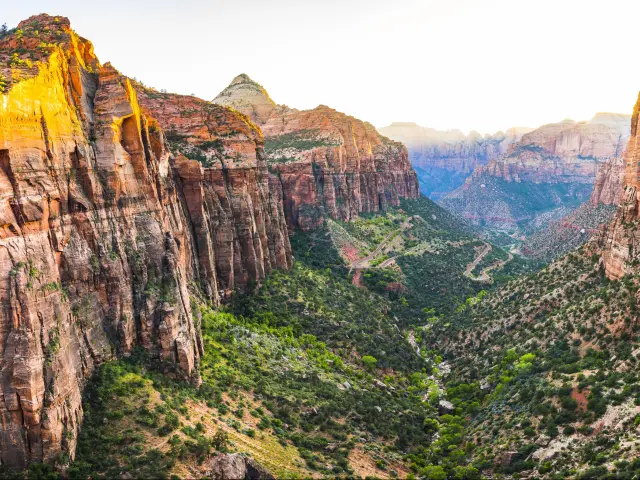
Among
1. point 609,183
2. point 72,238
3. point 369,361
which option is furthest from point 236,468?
point 609,183

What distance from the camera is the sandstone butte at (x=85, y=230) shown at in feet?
107

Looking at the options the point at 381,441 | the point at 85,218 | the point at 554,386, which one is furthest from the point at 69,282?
the point at 554,386

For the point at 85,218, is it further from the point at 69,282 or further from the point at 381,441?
the point at 381,441

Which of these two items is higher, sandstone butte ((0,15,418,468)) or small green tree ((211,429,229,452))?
sandstone butte ((0,15,418,468))

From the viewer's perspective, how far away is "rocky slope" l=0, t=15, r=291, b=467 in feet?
107

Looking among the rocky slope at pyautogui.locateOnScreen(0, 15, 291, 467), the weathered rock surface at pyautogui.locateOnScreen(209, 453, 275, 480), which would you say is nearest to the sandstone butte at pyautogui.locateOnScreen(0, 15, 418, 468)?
the rocky slope at pyautogui.locateOnScreen(0, 15, 291, 467)

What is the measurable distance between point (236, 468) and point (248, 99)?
147703 millimetres

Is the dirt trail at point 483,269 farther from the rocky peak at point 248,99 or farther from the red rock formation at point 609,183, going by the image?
the rocky peak at point 248,99

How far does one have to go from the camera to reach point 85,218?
136 feet

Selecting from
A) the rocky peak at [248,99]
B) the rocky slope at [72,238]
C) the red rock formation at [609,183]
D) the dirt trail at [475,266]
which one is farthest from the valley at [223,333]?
the red rock formation at [609,183]

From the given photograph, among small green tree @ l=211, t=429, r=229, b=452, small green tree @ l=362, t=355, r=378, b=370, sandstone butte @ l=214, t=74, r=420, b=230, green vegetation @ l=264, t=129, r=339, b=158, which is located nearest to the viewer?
small green tree @ l=211, t=429, r=229, b=452

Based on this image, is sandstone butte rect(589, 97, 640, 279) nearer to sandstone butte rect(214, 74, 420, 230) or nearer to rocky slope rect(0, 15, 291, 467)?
rocky slope rect(0, 15, 291, 467)

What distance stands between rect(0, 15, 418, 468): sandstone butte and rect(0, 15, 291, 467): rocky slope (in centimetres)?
10

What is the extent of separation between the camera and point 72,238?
1576 inches
